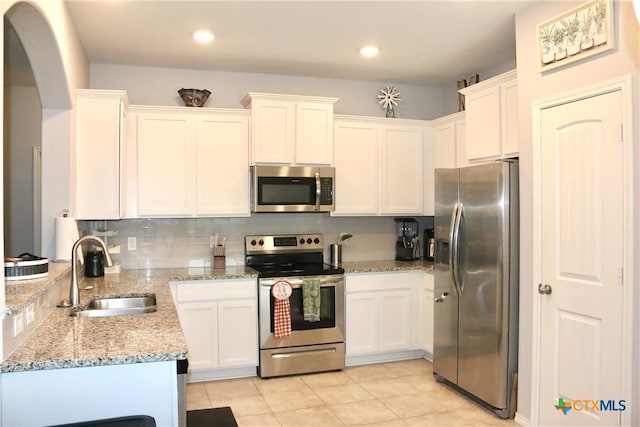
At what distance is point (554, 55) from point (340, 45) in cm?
158

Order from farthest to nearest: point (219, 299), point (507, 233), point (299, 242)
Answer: point (299, 242) < point (219, 299) < point (507, 233)

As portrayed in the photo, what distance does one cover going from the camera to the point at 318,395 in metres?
3.85

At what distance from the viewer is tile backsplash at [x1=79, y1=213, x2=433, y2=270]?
4.51 m

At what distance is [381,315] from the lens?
179 inches

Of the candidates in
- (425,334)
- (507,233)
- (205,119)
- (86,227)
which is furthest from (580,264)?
(86,227)

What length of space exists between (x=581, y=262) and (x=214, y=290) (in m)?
2.64

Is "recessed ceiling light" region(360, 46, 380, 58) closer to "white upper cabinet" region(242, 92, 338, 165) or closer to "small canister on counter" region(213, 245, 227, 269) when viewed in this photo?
"white upper cabinet" region(242, 92, 338, 165)

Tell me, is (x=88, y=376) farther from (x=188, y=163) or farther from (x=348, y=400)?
(x=188, y=163)

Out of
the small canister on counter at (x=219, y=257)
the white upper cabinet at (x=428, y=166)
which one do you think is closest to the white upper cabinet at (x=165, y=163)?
the small canister on counter at (x=219, y=257)

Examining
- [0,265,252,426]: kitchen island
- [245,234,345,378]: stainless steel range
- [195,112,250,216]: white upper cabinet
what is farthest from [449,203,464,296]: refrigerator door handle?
[0,265,252,426]: kitchen island

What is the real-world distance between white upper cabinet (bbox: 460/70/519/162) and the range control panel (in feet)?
5.51

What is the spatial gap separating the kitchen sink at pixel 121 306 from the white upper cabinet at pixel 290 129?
1.56 m

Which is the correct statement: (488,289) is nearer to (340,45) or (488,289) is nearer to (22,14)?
(340,45)

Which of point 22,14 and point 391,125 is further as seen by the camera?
point 391,125
